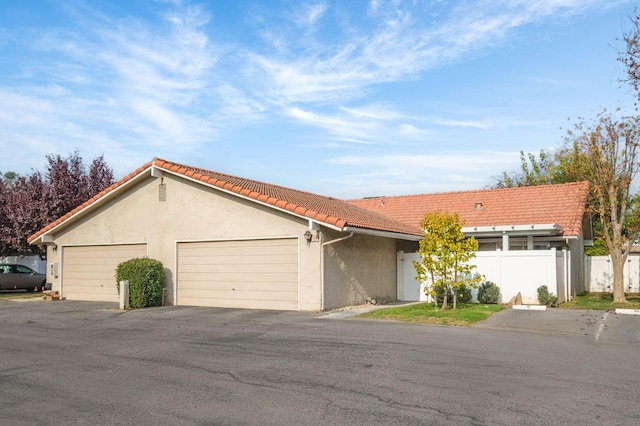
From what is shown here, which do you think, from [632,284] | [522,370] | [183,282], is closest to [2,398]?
[522,370]

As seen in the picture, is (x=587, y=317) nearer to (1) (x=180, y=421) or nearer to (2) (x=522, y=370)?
(2) (x=522, y=370)

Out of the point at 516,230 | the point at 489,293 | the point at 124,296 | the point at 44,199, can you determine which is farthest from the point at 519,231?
the point at 44,199

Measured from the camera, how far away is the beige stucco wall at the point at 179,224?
16.0m

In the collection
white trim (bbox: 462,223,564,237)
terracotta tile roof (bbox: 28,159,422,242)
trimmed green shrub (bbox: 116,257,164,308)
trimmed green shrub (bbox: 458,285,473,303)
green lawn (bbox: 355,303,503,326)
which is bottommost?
green lawn (bbox: 355,303,503,326)

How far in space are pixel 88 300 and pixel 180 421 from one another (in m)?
16.1

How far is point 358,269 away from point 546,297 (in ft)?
19.6

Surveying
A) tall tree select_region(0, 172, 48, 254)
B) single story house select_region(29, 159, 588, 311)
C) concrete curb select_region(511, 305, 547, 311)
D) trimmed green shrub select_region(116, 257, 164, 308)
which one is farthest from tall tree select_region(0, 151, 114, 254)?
concrete curb select_region(511, 305, 547, 311)

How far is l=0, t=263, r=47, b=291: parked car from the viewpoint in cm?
2698

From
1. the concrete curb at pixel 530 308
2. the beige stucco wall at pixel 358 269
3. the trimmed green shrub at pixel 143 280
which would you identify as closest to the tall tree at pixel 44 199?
the trimmed green shrub at pixel 143 280

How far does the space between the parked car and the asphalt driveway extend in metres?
15.5

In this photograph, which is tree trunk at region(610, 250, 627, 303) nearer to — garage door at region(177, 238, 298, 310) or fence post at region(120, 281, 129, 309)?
garage door at region(177, 238, 298, 310)

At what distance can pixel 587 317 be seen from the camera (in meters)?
14.9

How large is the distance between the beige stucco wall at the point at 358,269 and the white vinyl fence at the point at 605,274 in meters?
11.5

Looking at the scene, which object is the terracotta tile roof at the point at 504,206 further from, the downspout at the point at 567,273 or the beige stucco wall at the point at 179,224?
the beige stucco wall at the point at 179,224
